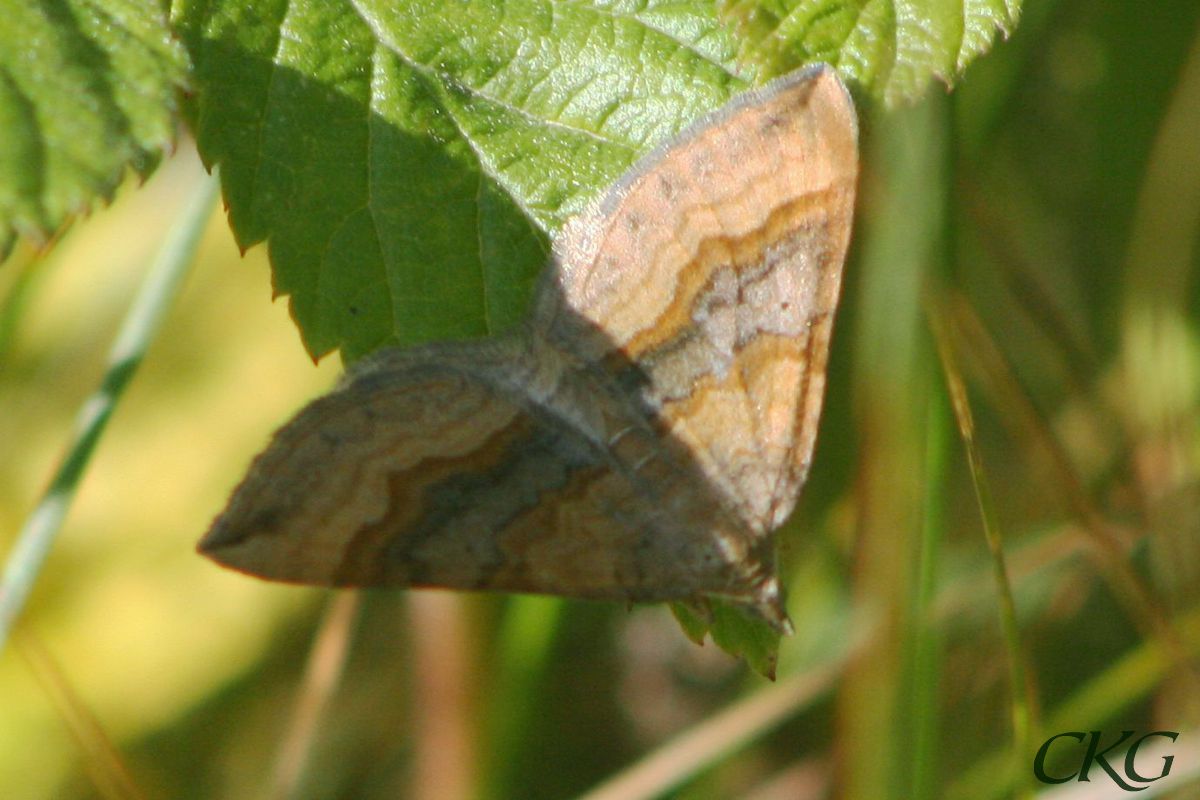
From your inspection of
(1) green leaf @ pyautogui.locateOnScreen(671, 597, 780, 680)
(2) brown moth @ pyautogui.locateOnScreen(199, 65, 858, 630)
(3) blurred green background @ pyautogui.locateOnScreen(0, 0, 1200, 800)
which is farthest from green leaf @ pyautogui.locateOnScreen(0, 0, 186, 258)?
(3) blurred green background @ pyautogui.locateOnScreen(0, 0, 1200, 800)

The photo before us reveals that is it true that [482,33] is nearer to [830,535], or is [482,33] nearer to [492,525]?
[492,525]

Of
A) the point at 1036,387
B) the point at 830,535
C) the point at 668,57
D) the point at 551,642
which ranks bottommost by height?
the point at 1036,387

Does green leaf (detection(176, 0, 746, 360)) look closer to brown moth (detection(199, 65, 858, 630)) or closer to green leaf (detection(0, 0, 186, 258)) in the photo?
brown moth (detection(199, 65, 858, 630))

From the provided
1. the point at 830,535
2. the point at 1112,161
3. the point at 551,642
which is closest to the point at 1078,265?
the point at 1112,161

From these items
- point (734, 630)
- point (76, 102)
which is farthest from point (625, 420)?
point (76, 102)

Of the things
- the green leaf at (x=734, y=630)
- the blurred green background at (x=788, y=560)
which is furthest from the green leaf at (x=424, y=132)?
the blurred green background at (x=788, y=560)

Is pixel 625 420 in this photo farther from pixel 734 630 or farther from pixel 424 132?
pixel 424 132
